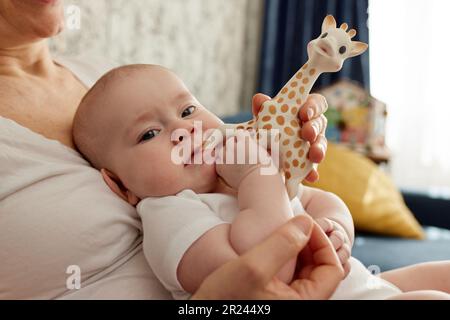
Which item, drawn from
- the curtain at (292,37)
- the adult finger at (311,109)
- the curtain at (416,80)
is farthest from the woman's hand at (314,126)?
the curtain at (292,37)

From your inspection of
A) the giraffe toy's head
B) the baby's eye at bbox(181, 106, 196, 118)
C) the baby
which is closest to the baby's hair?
the baby

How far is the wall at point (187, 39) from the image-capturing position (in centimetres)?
226

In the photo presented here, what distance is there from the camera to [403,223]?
6.81ft

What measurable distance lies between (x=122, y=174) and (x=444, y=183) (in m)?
3.11

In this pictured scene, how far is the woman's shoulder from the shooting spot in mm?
1173

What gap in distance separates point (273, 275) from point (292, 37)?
328 centimetres

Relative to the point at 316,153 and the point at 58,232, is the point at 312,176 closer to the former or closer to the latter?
the point at 316,153

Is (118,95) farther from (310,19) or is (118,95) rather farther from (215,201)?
(310,19)

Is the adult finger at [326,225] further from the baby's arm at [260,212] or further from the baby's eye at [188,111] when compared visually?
the baby's eye at [188,111]

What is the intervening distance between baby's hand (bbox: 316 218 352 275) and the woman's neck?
71 cm

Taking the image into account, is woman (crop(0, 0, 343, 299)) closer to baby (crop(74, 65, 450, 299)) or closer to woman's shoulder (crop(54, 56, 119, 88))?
baby (crop(74, 65, 450, 299))

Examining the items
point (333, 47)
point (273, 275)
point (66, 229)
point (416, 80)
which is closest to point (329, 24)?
point (333, 47)

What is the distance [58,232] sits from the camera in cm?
75
